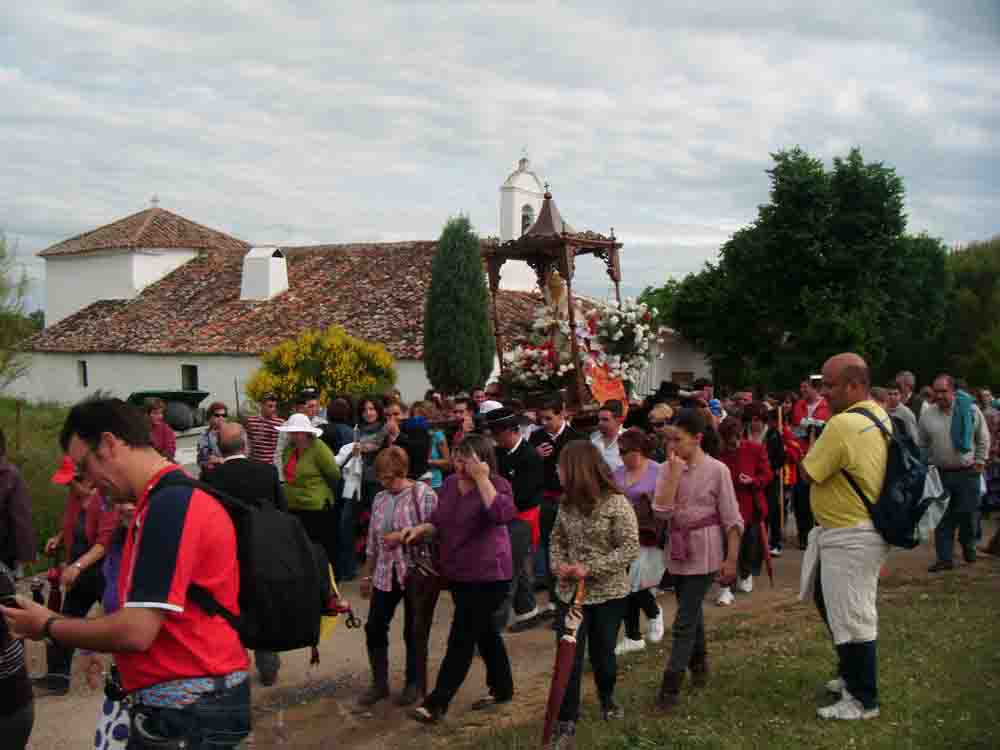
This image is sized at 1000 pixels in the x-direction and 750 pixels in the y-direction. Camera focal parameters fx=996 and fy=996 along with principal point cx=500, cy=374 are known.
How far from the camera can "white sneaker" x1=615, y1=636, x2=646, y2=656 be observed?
766 cm

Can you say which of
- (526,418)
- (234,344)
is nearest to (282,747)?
(526,418)

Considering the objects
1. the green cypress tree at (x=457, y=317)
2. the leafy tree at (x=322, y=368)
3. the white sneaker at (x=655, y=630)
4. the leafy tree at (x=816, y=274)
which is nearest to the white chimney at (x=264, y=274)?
the green cypress tree at (x=457, y=317)

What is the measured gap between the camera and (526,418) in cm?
966

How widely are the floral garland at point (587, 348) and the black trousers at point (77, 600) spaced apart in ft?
25.5

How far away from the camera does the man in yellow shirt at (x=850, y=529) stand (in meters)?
5.34

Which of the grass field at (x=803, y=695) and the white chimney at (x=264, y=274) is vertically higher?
the white chimney at (x=264, y=274)

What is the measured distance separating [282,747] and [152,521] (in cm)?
368

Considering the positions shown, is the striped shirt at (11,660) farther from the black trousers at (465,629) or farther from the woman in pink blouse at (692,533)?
the woman in pink blouse at (692,533)

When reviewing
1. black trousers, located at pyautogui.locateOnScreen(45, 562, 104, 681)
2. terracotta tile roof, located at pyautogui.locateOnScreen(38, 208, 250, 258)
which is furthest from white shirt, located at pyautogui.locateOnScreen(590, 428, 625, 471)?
terracotta tile roof, located at pyautogui.locateOnScreen(38, 208, 250, 258)

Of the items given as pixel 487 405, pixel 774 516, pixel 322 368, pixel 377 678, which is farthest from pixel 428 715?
pixel 322 368

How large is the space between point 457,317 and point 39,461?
1328cm

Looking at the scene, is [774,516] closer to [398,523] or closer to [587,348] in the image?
[587,348]

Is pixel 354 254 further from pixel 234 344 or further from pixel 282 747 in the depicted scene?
pixel 282 747

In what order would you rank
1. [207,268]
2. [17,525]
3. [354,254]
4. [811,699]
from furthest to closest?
[207,268] → [354,254] → [17,525] → [811,699]
